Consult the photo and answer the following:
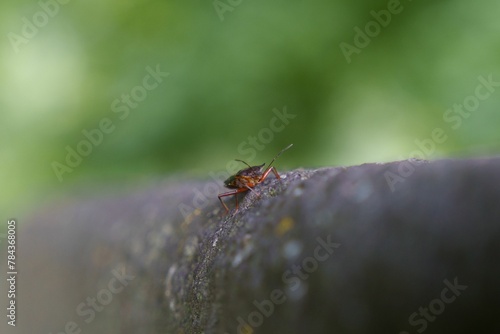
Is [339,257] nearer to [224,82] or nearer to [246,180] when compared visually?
[246,180]

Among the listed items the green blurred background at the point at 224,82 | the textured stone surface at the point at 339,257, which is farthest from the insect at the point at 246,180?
the green blurred background at the point at 224,82

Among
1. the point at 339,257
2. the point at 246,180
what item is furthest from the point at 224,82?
the point at 339,257

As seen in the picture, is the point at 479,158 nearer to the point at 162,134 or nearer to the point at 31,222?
the point at 31,222

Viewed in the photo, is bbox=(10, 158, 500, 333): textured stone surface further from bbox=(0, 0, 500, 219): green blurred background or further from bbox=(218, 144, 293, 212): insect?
bbox=(0, 0, 500, 219): green blurred background

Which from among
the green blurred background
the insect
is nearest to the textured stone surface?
the insect

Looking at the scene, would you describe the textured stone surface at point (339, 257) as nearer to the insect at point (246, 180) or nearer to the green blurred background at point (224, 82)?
the insect at point (246, 180)

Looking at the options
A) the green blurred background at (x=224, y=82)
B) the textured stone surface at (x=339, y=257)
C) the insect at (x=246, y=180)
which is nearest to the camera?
the textured stone surface at (x=339, y=257)
